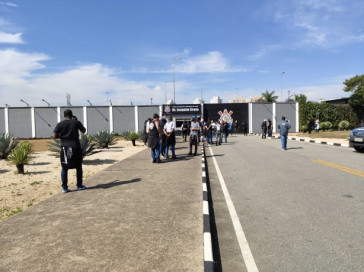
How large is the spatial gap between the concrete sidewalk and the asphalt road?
0.51 meters

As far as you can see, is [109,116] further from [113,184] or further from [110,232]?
[110,232]

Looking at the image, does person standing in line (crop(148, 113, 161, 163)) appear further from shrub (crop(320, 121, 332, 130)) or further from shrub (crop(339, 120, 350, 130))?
shrub (crop(339, 120, 350, 130))

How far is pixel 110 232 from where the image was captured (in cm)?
404

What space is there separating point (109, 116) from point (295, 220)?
136 ft

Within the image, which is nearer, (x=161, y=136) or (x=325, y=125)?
(x=161, y=136)

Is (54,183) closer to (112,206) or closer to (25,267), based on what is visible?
(112,206)

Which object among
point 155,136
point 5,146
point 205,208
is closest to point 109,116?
point 5,146

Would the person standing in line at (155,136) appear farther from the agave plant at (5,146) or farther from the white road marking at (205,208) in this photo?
the agave plant at (5,146)

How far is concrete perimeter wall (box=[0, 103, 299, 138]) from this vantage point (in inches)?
1693

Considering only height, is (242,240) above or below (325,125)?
below

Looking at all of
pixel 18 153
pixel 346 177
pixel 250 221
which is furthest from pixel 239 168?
pixel 18 153

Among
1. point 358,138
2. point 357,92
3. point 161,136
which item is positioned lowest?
point 358,138

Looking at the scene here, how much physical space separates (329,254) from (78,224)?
10.7 ft

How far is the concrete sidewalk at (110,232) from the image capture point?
3.20m
